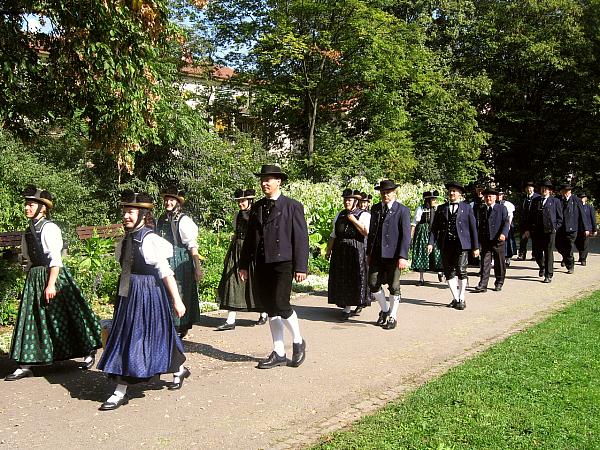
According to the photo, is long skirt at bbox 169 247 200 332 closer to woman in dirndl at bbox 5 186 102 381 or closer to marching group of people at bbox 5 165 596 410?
marching group of people at bbox 5 165 596 410

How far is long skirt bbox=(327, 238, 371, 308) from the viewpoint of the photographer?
28.9 ft

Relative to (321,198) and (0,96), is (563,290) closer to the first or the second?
(321,198)

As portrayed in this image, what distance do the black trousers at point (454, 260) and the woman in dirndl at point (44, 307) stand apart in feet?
18.4

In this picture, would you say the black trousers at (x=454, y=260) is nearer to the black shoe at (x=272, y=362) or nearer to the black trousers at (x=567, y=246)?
the black shoe at (x=272, y=362)

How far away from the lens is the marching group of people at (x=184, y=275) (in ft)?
17.0

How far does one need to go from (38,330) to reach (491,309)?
6.50m

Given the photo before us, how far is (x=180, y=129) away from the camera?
17.9m

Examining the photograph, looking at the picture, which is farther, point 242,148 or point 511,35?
point 511,35

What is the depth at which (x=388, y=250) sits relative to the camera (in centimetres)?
834

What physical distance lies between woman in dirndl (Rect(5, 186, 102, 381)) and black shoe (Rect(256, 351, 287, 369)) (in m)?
1.68

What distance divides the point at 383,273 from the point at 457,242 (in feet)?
6.23

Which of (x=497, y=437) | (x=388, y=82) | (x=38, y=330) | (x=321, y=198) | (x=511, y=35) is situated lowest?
(x=497, y=437)

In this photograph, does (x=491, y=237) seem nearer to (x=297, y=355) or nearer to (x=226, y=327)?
(x=226, y=327)

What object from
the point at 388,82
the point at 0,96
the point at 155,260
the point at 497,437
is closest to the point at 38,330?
the point at 155,260
